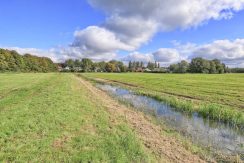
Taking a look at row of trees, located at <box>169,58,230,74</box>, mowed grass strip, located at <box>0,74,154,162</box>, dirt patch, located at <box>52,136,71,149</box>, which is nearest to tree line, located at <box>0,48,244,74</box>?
row of trees, located at <box>169,58,230,74</box>

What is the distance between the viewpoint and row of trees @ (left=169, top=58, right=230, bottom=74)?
138000 millimetres

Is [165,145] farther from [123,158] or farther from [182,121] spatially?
[182,121]

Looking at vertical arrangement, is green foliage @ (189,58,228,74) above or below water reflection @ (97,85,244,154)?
above

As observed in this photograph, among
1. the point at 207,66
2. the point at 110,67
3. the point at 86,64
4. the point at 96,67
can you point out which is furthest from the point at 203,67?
the point at 86,64

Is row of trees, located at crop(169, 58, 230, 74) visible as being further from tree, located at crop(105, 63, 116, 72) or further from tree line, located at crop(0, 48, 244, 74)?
tree, located at crop(105, 63, 116, 72)

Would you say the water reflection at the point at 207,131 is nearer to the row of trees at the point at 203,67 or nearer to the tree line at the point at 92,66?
the tree line at the point at 92,66

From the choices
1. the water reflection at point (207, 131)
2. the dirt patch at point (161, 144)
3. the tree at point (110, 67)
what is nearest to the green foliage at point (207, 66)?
the tree at point (110, 67)

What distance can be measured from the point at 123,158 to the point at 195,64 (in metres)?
143

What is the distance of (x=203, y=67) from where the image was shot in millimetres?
137875

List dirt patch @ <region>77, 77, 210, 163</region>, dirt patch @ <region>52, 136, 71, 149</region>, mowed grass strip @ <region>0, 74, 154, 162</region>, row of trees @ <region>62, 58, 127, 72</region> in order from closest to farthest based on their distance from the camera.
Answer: mowed grass strip @ <region>0, 74, 154, 162</region> < dirt patch @ <region>77, 77, 210, 163</region> < dirt patch @ <region>52, 136, 71, 149</region> < row of trees @ <region>62, 58, 127, 72</region>

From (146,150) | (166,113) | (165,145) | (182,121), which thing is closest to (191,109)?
(166,113)

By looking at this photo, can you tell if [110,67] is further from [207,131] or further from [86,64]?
[207,131]

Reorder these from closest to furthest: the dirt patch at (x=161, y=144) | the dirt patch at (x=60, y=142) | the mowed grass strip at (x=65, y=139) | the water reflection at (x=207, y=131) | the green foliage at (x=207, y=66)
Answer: the mowed grass strip at (x=65, y=139)
the dirt patch at (x=161, y=144)
the dirt patch at (x=60, y=142)
the water reflection at (x=207, y=131)
the green foliage at (x=207, y=66)

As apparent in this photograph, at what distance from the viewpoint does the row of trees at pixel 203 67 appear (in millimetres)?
138000
